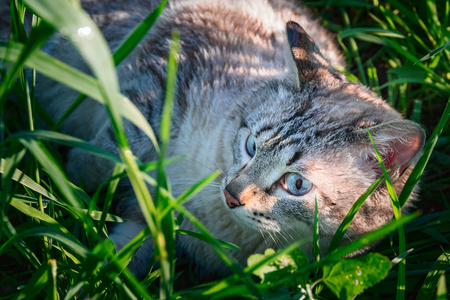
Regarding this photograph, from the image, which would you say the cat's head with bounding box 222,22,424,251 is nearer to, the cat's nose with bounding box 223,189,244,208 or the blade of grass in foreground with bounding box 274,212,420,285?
the cat's nose with bounding box 223,189,244,208

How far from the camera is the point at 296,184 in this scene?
5.96 feet

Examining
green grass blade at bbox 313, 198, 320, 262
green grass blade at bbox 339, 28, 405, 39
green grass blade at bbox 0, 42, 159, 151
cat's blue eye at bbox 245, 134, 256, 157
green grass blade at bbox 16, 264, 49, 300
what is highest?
green grass blade at bbox 339, 28, 405, 39

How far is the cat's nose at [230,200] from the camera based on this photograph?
5.94ft

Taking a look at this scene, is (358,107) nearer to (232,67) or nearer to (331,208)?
(331,208)

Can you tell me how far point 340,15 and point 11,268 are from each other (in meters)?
2.99

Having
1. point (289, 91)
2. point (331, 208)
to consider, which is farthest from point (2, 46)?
point (331, 208)

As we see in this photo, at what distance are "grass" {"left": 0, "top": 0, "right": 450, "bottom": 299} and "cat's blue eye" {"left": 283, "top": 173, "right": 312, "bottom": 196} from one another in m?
0.20

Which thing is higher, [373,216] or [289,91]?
[289,91]

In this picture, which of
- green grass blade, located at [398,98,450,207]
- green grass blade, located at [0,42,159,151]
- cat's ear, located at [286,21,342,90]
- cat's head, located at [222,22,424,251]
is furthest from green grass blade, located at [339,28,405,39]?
green grass blade, located at [0,42,159,151]

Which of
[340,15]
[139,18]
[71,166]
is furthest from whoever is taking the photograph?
[340,15]

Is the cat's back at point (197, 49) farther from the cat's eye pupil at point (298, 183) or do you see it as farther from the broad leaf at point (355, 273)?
the broad leaf at point (355, 273)

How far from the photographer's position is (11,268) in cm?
227

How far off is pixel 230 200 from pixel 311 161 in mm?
375

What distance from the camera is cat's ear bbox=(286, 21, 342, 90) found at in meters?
1.97
